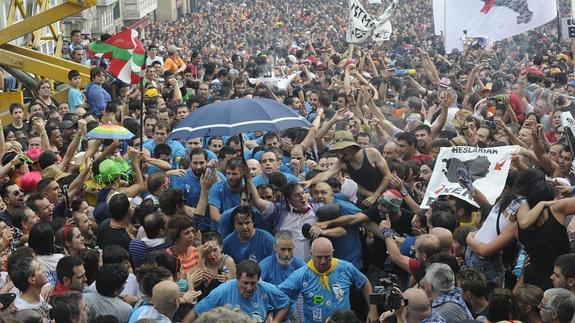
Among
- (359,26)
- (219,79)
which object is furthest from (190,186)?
(359,26)

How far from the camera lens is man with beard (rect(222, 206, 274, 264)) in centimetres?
1000

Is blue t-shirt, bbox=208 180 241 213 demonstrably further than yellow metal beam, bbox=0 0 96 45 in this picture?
No

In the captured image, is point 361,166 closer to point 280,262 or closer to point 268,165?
point 268,165

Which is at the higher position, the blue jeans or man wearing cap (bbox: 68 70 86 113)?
Answer: the blue jeans

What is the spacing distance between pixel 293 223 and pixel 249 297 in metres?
1.83

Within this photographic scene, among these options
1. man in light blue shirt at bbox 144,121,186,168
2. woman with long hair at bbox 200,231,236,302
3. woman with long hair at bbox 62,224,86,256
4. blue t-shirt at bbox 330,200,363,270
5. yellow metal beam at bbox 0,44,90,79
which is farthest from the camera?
yellow metal beam at bbox 0,44,90,79

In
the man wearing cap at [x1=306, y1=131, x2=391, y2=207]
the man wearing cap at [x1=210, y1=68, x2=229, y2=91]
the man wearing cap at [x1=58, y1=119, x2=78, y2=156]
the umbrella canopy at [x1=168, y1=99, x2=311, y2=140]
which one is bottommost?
the man wearing cap at [x1=210, y1=68, x2=229, y2=91]

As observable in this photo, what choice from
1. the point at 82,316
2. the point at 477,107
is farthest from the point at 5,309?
the point at 477,107

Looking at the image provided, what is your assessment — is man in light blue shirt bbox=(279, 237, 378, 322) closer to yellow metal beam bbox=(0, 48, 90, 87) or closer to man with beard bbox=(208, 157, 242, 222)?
man with beard bbox=(208, 157, 242, 222)

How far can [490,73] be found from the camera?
23266 millimetres

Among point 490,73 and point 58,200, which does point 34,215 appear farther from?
point 490,73

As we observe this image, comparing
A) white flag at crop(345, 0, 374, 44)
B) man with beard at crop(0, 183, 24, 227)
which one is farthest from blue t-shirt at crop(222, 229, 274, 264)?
white flag at crop(345, 0, 374, 44)

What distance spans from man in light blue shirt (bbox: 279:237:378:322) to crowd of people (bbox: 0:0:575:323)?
10mm

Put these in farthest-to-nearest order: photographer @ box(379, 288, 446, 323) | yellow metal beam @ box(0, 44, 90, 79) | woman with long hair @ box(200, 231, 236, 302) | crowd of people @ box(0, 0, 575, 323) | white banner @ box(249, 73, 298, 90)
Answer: yellow metal beam @ box(0, 44, 90, 79), white banner @ box(249, 73, 298, 90), woman with long hair @ box(200, 231, 236, 302), crowd of people @ box(0, 0, 575, 323), photographer @ box(379, 288, 446, 323)
